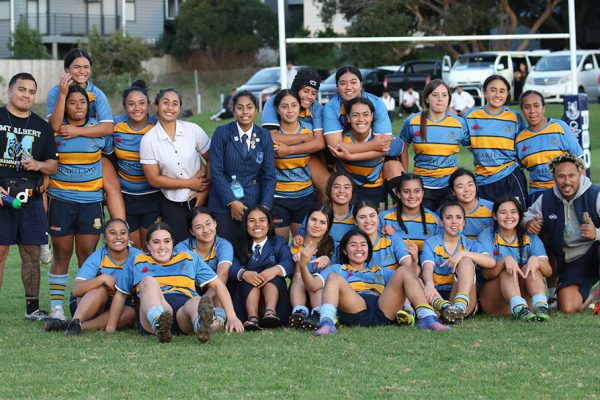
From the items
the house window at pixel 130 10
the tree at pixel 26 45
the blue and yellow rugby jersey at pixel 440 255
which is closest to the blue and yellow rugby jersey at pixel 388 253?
the blue and yellow rugby jersey at pixel 440 255

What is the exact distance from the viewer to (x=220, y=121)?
28125 mm

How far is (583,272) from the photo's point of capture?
7.85 meters

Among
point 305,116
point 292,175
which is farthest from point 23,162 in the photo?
point 305,116

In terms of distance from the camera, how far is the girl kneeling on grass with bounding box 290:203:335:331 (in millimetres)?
7316

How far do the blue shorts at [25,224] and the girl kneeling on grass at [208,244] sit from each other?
43.5 inches

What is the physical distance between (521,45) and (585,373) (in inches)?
1285

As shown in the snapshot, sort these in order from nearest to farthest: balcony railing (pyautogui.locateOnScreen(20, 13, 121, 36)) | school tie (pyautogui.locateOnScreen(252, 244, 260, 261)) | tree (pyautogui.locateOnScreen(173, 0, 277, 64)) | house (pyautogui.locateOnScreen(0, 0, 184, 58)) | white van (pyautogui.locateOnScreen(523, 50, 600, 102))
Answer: school tie (pyautogui.locateOnScreen(252, 244, 260, 261)) < white van (pyautogui.locateOnScreen(523, 50, 600, 102)) < tree (pyautogui.locateOnScreen(173, 0, 277, 64)) < house (pyautogui.locateOnScreen(0, 0, 184, 58)) < balcony railing (pyautogui.locateOnScreen(20, 13, 121, 36))

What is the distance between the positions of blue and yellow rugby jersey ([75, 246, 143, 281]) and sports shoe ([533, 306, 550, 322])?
9.19ft

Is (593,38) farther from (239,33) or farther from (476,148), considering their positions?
(476,148)

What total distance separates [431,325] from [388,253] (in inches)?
31.7

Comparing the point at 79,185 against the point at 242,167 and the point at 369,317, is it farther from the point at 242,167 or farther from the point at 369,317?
the point at 369,317

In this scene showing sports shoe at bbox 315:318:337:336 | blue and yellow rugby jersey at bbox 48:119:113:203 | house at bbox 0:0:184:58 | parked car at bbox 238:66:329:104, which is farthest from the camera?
house at bbox 0:0:184:58

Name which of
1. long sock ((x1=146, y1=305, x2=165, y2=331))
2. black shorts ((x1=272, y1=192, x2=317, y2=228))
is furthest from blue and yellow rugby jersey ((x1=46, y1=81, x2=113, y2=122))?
long sock ((x1=146, y1=305, x2=165, y2=331))

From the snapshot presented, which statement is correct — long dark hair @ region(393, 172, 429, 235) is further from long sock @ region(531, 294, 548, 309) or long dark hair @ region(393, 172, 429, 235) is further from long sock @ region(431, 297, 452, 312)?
long sock @ region(531, 294, 548, 309)
